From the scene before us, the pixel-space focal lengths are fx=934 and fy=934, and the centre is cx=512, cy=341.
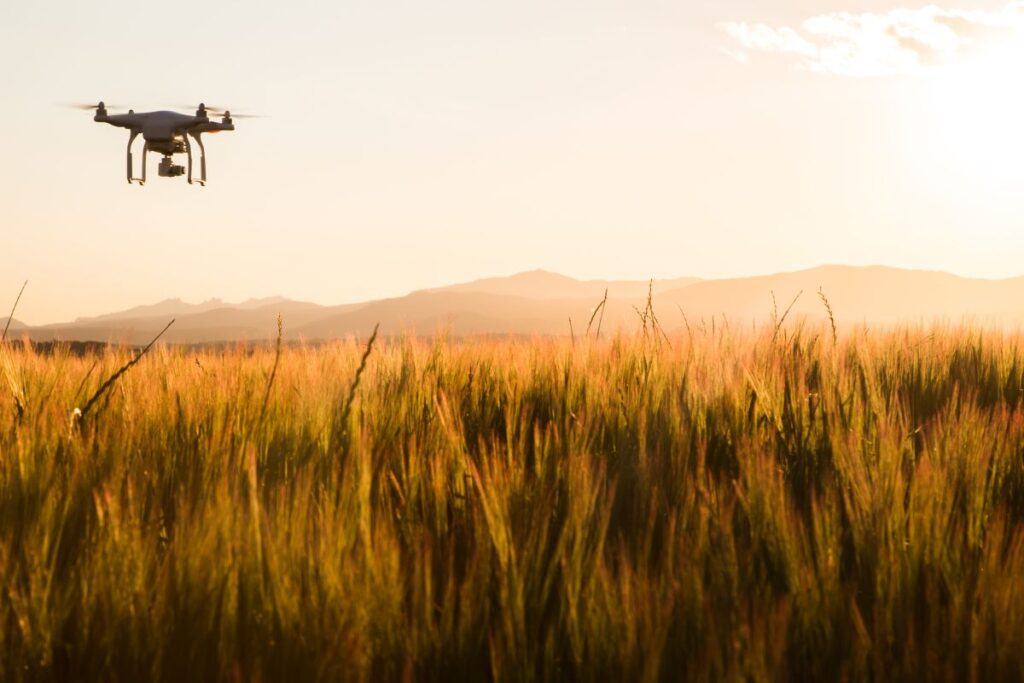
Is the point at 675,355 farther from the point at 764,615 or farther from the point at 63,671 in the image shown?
the point at 63,671

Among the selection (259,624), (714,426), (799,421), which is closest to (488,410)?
(714,426)

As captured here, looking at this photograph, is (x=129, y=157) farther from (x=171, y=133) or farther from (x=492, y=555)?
(x=492, y=555)

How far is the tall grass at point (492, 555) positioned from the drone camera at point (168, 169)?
8.39 m

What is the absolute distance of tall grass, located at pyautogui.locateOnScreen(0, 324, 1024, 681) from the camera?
4.31ft

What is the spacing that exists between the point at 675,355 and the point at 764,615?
236 centimetres

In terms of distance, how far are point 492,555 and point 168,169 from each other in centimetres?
986

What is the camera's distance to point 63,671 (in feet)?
4.50

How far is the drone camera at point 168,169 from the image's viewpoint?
34.0ft

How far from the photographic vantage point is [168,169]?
10.4 metres

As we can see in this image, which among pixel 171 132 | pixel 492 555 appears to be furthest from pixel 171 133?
pixel 492 555

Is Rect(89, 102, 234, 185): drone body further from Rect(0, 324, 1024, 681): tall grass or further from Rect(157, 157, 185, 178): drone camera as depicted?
Rect(0, 324, 1024, 681): tall grass

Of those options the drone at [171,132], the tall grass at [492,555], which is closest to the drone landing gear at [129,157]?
the drone at [171,132]

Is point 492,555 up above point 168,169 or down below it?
below

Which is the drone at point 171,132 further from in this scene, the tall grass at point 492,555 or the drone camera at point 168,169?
the tall grass at point 492,555
